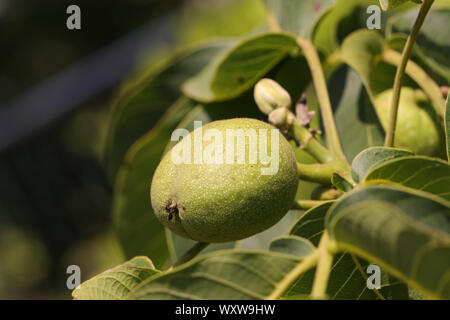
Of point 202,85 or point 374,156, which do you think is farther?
point 202,85

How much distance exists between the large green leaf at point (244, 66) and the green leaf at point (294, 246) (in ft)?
1.66

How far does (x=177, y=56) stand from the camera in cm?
139

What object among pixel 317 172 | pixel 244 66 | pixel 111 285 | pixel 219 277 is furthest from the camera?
pixel 244 66

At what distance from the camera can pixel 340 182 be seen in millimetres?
875

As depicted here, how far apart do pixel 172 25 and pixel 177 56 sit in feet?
10.4

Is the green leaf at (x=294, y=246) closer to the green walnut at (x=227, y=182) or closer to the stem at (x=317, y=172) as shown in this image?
the green walnut at (x=227, y=182)

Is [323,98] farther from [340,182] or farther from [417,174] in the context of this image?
[417,174]

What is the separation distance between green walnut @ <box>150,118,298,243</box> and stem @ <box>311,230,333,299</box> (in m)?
→ 0.12

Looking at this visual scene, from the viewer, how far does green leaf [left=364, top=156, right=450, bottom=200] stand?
0.74 metres

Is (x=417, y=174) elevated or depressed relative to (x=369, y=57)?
depressed

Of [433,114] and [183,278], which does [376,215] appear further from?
[433,114]

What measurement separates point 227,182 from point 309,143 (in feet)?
0.84

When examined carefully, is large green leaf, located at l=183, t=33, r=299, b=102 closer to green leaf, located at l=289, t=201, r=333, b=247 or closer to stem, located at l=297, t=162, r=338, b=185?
stem, located at l=297, t=162, r=338, b=185

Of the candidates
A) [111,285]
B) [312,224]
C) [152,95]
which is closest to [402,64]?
[312,224]
